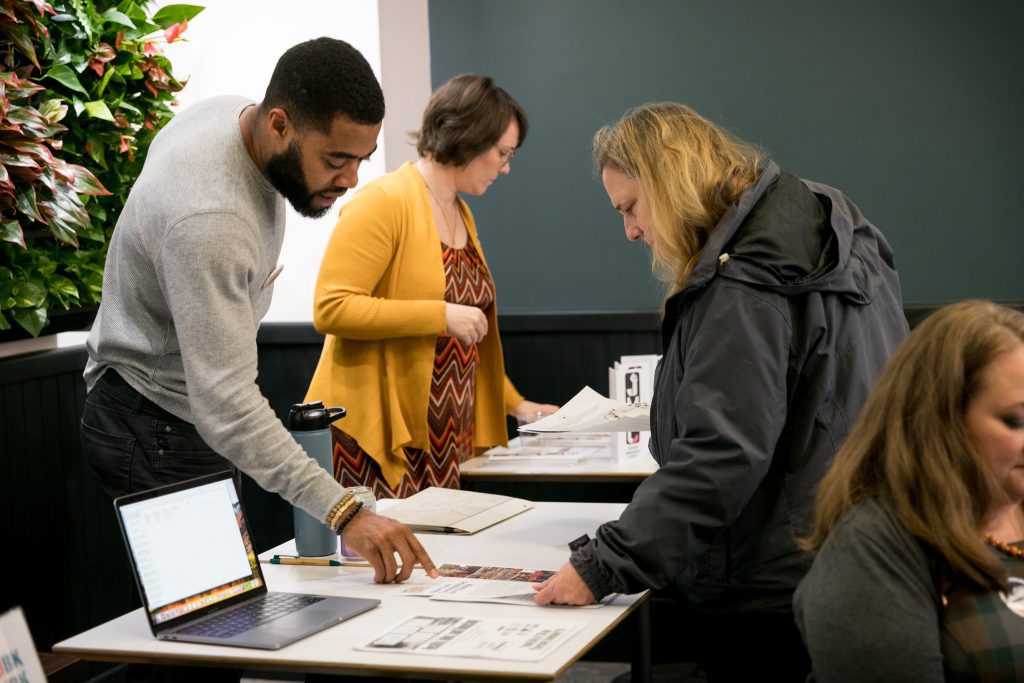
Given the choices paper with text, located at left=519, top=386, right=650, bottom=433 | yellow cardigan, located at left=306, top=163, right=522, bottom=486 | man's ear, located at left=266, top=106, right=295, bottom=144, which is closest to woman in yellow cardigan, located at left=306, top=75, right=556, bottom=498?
yellow cardigan, located at left=306, top=163, right=522, bottom=486

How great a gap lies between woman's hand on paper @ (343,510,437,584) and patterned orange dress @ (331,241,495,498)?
1.07 meters

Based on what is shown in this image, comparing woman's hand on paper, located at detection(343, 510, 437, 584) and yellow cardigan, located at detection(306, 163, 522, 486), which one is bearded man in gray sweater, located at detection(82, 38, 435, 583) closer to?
woman's hand on paper, located at detection(343, 510, 437, 584)

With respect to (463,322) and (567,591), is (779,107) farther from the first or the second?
(567,591)

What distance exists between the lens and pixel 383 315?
2986 mm

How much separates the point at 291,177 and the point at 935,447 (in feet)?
4.12

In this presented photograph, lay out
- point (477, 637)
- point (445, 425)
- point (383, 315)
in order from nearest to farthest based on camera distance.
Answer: point (477, 637) → point (383, 315) → point (445, 425)

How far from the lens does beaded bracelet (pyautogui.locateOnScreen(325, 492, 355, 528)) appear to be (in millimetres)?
1981

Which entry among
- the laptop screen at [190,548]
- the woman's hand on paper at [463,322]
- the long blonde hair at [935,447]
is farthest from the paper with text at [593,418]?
the long blonde hair at [935,447]

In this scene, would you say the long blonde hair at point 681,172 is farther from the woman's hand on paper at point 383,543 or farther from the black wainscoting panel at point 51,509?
the black wainscoting panel at point 51,509

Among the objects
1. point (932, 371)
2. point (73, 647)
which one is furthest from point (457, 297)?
point (932, 371)

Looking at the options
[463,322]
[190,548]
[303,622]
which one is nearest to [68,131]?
[463,322]

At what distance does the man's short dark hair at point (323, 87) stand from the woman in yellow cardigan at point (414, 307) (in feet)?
3.10

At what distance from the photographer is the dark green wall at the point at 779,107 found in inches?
163

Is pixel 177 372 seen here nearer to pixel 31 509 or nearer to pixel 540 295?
pixel 31 509
